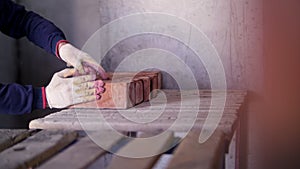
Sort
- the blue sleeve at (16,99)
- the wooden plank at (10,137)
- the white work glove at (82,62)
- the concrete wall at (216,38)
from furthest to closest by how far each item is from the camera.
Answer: the concrete wall at (216,38) → the white work glove at (82,62) → the blue sleeve at (16,99) → the wooden plank at (10,137)

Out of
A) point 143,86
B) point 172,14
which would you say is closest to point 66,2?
point 172,14

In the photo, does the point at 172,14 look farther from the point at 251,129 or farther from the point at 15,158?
the point at 15,158

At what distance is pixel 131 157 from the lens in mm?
775

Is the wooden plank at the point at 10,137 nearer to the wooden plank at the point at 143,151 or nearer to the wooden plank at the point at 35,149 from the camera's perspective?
the wooden plank at the point at 35,149

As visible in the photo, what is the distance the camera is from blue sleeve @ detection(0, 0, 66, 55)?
155 centimetres

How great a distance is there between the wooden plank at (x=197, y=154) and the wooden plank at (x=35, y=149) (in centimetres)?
22

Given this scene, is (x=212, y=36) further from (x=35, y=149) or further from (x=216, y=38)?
(x=35, y=149)

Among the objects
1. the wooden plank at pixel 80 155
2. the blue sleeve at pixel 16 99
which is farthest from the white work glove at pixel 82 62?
the wooden plank at pixel 80 155

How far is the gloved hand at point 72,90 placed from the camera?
129cm

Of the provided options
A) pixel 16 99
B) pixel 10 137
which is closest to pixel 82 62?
pixel 16 99

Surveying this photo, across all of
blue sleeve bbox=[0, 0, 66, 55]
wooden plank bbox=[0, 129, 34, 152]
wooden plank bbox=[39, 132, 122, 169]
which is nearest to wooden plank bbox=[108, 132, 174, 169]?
wooden plank bbox=[39, 132, 122, 169]

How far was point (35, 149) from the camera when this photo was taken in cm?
81

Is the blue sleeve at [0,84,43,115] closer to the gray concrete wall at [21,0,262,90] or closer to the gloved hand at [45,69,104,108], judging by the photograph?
the gloved hand at [45,69,104,108]

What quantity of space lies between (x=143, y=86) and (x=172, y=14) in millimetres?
436
